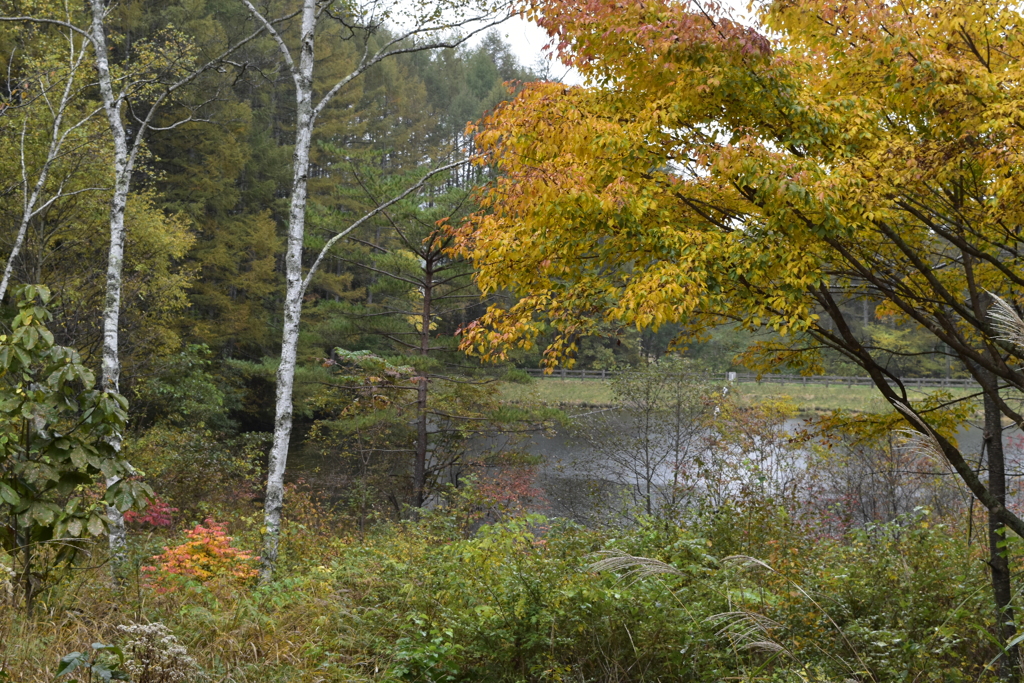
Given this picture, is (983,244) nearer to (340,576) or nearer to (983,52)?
(983,52)

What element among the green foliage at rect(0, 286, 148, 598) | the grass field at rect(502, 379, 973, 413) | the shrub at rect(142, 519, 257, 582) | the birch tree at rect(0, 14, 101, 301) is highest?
the birch tree at rect(0, 14, 101, 301)

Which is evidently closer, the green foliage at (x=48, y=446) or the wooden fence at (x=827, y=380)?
the green foliage at (x=48, y=446)

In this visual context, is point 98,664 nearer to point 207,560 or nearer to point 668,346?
point 668,346

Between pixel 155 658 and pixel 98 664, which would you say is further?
pixel 155 658

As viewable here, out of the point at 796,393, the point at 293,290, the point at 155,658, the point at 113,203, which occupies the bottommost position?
the point at 155,658

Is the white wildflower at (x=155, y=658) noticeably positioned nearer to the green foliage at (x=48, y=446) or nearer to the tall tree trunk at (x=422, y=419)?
the green foliage at (x=48, y=446)

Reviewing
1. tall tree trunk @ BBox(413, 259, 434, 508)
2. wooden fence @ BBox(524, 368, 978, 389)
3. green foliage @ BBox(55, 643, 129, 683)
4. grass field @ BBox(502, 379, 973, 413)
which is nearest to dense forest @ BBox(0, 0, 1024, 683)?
green foliage @ BBox(55, 643, 129, 683)

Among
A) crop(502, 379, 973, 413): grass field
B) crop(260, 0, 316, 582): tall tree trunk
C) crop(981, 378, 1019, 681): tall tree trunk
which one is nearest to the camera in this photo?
crop(981, 378, 1019, 681): tall tree trunk

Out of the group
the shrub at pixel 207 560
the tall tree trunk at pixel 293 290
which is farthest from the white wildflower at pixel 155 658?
the tall tree trunk at pixel 293 290

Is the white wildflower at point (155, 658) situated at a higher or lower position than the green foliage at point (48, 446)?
lower

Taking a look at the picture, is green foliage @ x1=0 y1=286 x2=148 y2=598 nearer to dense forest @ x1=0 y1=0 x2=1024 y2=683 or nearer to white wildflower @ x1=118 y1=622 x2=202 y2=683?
dense forest @ x1=0 y1=0 x2=1024 y2=683

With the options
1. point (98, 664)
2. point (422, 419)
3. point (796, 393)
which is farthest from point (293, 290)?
point (796, 393)

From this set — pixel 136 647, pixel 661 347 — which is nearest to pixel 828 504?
pixel 136 647

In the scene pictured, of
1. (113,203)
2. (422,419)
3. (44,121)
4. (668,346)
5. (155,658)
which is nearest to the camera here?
(155,658)
